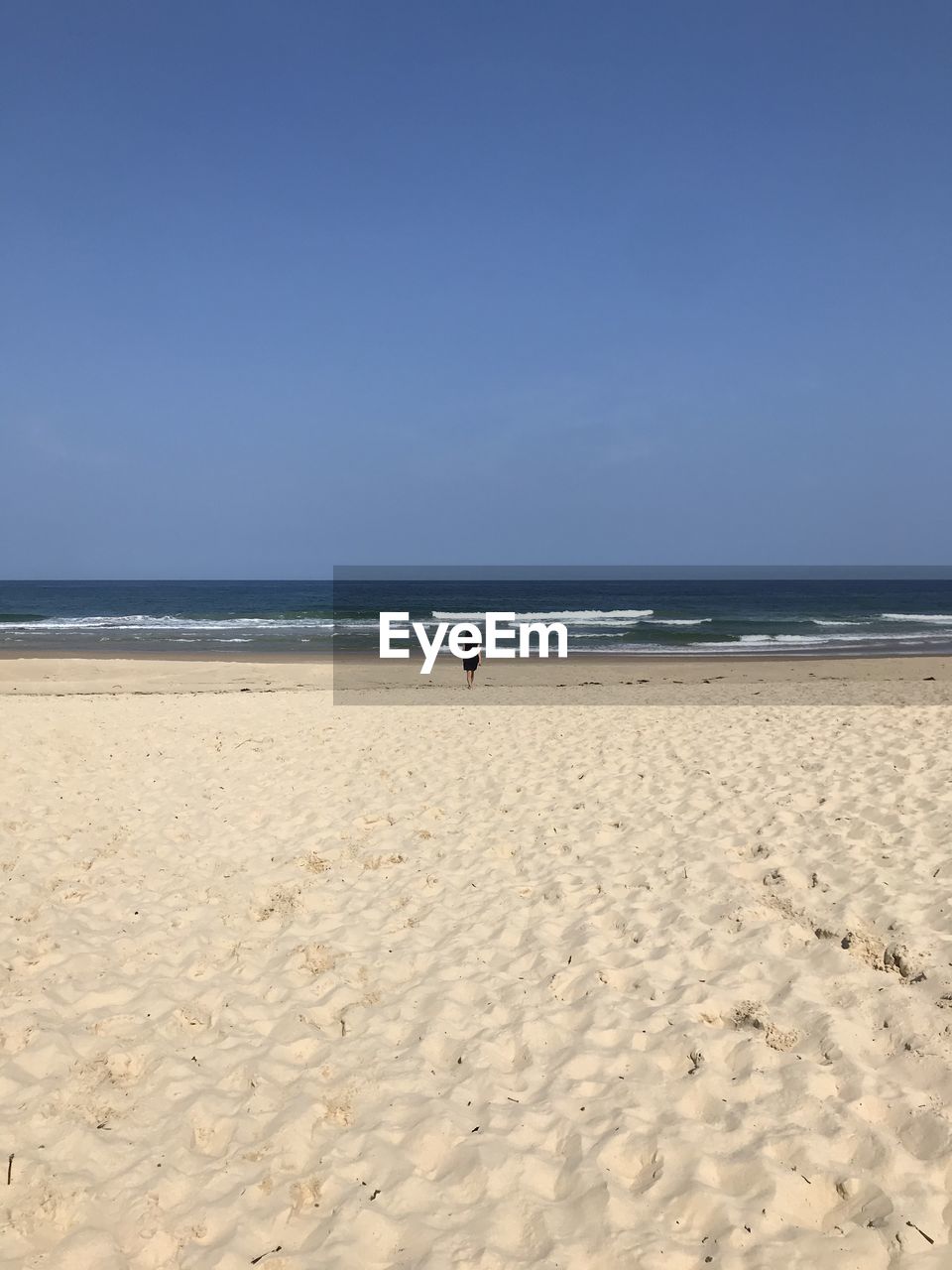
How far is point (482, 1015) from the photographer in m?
4.03

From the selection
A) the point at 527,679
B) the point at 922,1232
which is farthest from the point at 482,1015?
the point at 527,679

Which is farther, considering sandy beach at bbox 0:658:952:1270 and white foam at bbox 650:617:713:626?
white foam at bbox 650:617:713:626

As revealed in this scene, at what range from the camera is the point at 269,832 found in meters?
6.66

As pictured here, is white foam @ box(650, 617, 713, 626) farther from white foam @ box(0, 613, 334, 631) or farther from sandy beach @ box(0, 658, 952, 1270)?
sandy beach @ box(0, 658, 952, 1270)

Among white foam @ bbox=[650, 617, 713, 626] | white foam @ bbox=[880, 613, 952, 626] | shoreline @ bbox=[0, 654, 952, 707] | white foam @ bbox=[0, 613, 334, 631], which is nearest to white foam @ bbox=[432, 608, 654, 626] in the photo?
white foam @ bbox=[650, 617, 713, 626]

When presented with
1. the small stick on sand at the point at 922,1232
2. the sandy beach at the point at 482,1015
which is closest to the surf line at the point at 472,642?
the sandy beach at the point at 482,1015

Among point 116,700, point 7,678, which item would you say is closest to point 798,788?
point 116,700

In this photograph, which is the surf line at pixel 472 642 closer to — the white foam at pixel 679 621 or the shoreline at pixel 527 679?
the shoreline at pixel 527 679

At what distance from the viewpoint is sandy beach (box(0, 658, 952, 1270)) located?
2.79m

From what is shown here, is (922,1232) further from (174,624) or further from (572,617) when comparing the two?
(572,617)

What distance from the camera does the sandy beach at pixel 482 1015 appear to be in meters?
2.79

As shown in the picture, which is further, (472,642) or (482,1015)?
(472,642)

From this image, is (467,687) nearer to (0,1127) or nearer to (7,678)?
(7,678)

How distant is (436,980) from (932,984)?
251 centimetres
